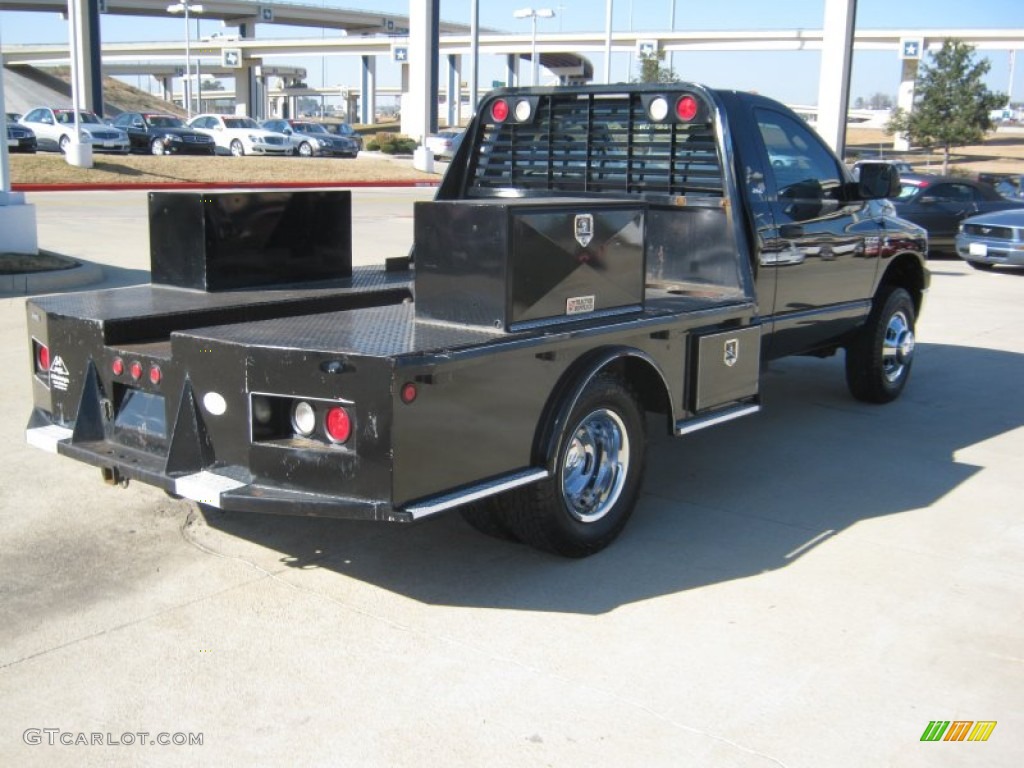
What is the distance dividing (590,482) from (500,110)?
2.93 metres

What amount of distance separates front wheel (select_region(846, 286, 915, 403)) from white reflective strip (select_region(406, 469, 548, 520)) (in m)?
4.19

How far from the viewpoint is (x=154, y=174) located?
30.7 metres

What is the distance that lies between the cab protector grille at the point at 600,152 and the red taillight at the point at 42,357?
295cm

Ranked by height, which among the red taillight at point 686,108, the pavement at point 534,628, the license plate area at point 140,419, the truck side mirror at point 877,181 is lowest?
the pavement at point 534,628

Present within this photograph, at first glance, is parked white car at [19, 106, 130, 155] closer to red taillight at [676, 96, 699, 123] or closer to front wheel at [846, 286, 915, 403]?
front wheel at [846, 286, 915, 403]

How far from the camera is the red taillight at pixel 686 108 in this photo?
6.17 meters

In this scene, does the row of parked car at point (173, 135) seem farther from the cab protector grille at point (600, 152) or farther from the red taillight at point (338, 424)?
the red taillight at point (338, 424)

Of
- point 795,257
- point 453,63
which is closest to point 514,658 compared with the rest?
point 795,257

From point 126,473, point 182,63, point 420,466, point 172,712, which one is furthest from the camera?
point 182,63

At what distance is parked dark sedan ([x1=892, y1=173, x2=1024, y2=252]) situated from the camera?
1948 cm

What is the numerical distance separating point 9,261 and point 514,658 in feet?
34.6

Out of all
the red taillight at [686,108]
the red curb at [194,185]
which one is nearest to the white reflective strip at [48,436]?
the red taillight at [686,108]

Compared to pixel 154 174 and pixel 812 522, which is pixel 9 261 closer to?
pixel 812 522

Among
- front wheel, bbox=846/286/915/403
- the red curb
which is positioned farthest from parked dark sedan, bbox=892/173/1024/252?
the red curb
